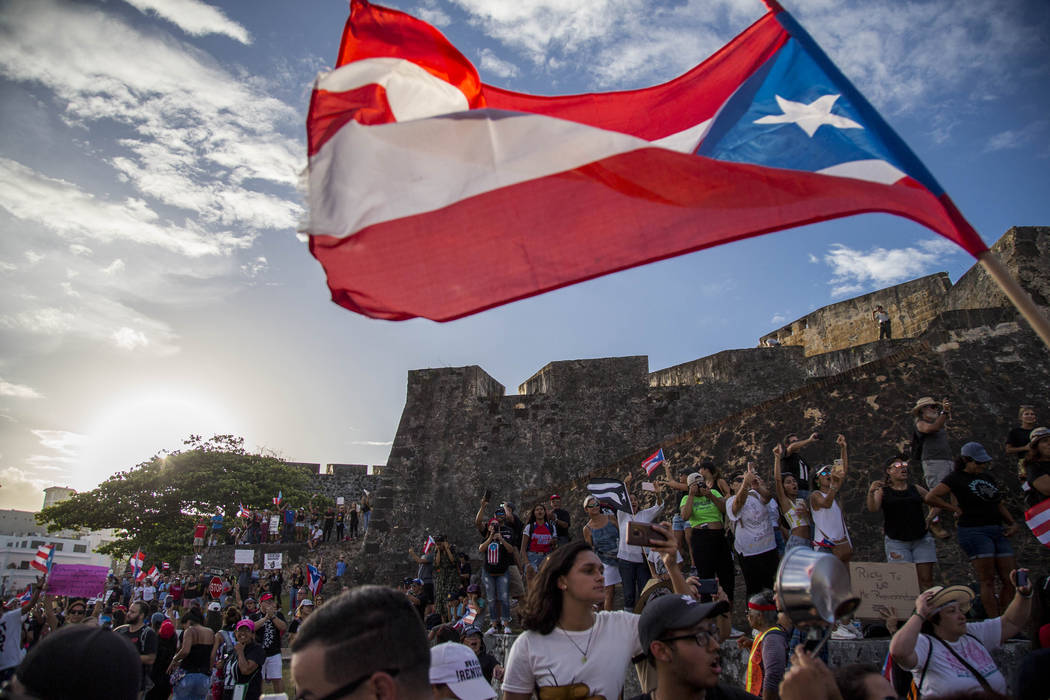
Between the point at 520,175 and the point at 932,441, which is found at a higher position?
the point at 520,175

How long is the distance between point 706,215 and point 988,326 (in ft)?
28.1

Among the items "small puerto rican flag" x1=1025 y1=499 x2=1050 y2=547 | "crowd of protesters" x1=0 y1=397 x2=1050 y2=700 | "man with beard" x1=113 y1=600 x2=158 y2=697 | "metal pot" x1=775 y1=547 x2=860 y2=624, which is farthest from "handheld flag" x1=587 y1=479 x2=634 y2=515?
"metal pot" x1=775 y1=547 x2=860 y2=624

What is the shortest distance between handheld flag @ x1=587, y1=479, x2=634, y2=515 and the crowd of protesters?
76 millimetres

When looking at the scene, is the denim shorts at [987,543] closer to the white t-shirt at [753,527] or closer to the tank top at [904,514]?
the tank top at [904,514]

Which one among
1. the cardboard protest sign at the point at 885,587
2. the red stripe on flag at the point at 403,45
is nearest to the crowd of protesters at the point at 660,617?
the cardboard protest sign at the point at 885,587

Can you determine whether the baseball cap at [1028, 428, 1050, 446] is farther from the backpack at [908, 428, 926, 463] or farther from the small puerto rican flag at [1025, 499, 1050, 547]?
the backpack at [908, 428, 926, 463]

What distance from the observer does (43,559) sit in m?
12.6

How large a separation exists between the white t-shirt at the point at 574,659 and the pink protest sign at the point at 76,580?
46.6 feet

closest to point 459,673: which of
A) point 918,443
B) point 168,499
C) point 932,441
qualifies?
point 932,441

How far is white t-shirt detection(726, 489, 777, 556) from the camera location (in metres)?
6.46

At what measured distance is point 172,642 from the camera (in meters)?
7.54

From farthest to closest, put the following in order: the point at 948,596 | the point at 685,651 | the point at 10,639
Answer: the point at 10,639 < the point at 948,596 < the point at 685,651

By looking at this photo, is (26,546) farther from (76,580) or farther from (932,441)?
(932,441)

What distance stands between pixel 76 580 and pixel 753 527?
1392cm
